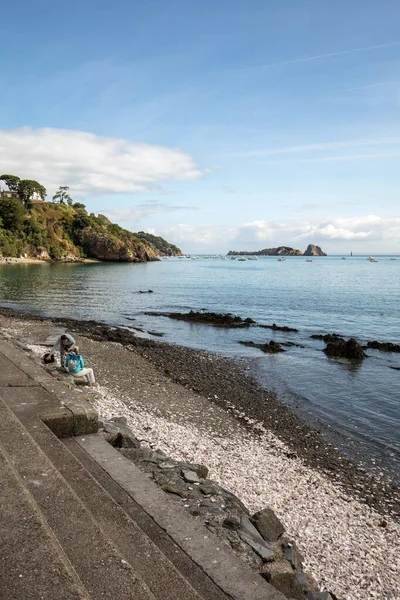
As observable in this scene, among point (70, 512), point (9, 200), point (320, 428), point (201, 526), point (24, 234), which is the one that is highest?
point (9, 200)

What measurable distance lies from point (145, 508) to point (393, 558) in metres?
4.84

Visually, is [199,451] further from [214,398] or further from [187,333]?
[187,333]

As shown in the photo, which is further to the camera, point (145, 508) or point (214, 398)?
point (214, 398)

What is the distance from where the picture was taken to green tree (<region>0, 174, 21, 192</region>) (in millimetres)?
145500

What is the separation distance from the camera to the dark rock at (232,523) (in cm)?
638

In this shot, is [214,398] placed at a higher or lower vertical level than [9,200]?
lower

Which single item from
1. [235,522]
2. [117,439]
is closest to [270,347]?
[117,439]

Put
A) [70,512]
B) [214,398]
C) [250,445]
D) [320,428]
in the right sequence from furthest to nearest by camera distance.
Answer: [214,398]
[320,428]
[250,445]
[70,512]

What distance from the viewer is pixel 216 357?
23.9 m

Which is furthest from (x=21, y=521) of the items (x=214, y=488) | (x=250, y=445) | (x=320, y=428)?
(x=320, y=428)

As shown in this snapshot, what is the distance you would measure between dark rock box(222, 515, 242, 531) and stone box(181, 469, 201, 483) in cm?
142

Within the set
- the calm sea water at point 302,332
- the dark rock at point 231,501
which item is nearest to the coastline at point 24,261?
the calm sea water at point 302,332

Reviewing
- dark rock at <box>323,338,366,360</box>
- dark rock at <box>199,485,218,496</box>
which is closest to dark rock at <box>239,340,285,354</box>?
dark rock at <box>323,338,366,360</box>

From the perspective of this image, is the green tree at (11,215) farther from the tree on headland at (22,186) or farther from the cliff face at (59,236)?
the tree on headland at (22,186)
